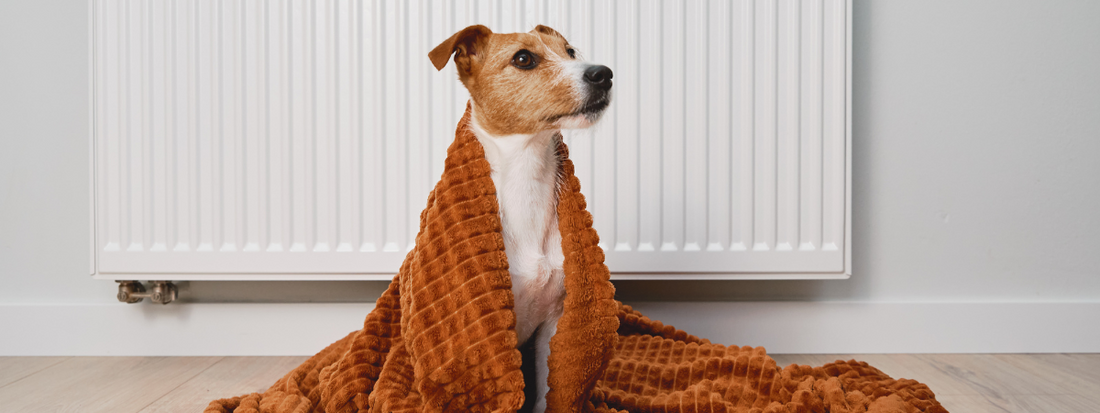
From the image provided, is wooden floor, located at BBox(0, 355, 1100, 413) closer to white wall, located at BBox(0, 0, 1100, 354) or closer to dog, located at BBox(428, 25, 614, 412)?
white wall, located at BBox(0, 0, 1100, 354)

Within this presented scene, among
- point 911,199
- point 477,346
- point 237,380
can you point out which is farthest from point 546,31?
point 911,199

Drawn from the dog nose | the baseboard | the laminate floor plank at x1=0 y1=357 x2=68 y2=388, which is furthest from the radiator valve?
the dog nose

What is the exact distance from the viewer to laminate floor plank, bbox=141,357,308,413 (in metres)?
0.88

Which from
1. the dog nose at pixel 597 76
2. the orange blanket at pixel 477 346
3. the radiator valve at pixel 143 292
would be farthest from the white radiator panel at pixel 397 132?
the dog nose at pixel 597 76

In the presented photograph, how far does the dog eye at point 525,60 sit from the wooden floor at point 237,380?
0.76m

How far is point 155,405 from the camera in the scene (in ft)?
2.87

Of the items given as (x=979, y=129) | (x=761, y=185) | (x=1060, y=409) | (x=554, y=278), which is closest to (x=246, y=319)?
(x=554, y=278)

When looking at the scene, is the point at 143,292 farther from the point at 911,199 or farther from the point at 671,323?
the point at 911,199

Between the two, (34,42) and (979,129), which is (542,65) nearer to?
(979,129)

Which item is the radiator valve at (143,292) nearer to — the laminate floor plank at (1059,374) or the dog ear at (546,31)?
the dog ear at (546,31)

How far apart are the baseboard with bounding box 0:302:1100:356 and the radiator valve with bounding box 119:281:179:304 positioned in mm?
36

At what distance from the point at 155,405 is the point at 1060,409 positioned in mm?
1428

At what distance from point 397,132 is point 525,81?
1.82 ft

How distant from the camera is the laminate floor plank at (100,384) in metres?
0.87
